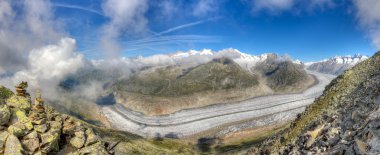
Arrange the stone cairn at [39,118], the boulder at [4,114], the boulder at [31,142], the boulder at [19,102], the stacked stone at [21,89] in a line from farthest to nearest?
the stacked stone at [21,89], the boulder at [19,102], the stone cairn at [39,118], the boulder at [4,114], the boulder at [31,142]

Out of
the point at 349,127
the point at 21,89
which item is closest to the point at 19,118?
the point at 21,89

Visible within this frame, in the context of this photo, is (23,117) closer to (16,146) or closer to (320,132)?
(16,146)

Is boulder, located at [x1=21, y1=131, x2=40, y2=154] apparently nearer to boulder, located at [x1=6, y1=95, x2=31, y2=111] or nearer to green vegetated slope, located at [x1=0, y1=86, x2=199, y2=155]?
green vegetated slope, located at [x1=0, y1=86, x2=199, y2=155]

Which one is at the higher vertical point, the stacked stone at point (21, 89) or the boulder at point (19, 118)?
the stacked stone at point (21, 89)

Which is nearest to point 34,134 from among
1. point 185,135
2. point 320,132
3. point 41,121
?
point 41,121

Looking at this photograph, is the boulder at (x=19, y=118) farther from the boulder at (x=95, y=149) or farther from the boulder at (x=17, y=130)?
the boulder at (x=95, y=149)

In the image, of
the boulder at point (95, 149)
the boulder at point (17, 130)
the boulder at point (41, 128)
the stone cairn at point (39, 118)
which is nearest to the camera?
the boulder at point (17, 130)

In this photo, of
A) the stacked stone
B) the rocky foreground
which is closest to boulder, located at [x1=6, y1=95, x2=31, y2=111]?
the rocky foreground

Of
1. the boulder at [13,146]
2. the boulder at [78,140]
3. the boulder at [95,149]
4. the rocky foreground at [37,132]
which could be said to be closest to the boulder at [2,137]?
the rocky foreground at [37,132]
